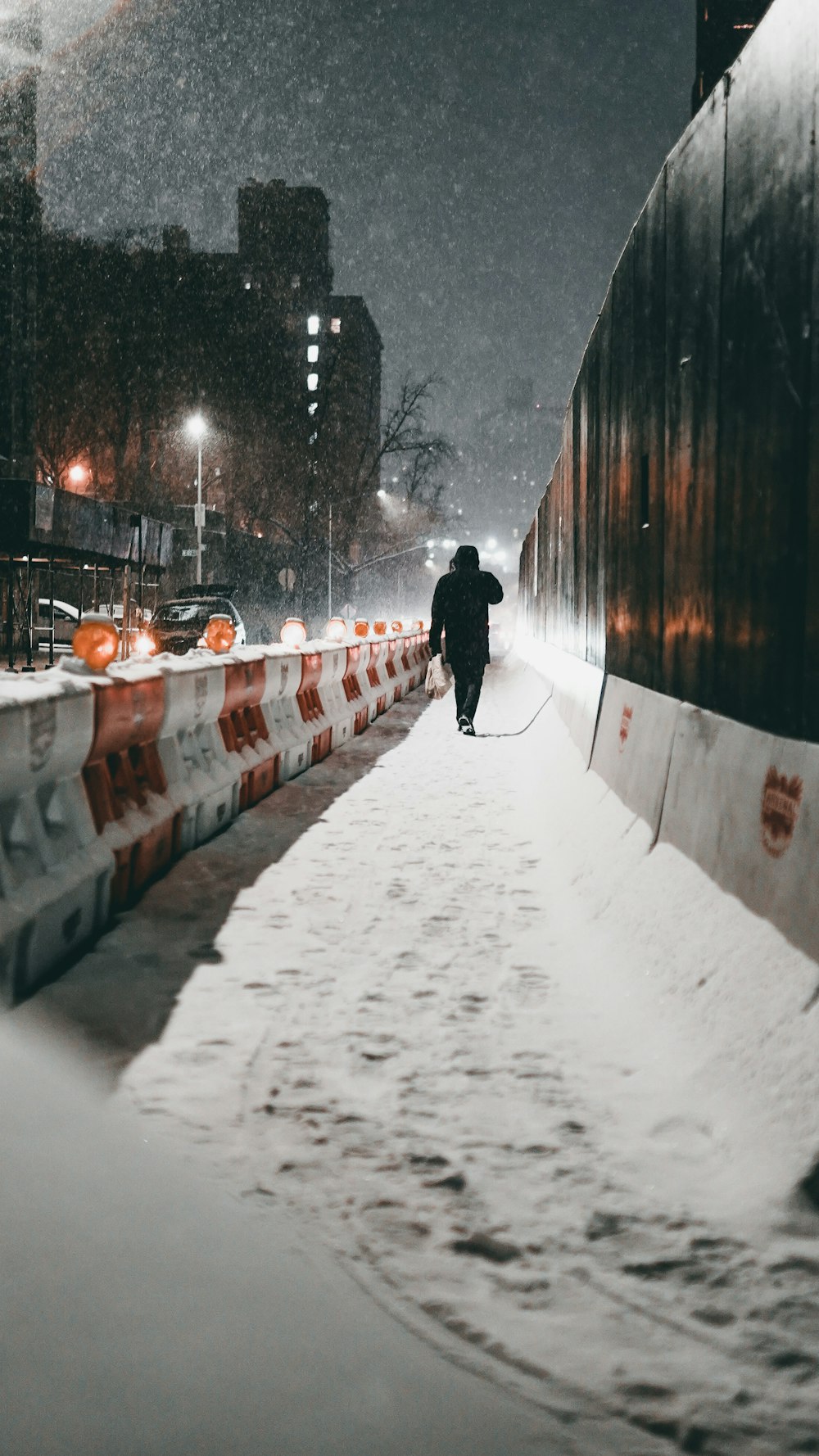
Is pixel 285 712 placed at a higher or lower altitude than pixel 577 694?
lower

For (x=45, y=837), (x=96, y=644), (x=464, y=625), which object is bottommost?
(x=45, y=837)

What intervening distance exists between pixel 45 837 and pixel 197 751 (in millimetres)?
2958

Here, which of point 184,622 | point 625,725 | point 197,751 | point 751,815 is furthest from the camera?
point 184,622

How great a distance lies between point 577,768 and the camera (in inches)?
378

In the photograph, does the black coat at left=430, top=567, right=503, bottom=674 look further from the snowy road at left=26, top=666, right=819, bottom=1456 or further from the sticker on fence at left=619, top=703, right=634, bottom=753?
the snowy road at left=26, top=666, right=819, bottom=1456

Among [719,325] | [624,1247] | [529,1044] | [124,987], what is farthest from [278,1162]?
[719,325]

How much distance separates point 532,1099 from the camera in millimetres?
3803

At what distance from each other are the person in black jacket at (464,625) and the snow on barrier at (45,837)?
1017 cm

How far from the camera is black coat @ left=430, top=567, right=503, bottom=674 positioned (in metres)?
15.8

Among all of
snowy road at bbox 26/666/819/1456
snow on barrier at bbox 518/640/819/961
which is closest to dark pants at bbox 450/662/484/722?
snow on barrier at bbox 518/640/819/961

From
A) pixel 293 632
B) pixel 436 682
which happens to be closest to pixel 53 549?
pixel 436 682

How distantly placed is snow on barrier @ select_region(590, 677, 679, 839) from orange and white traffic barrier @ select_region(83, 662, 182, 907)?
2.46 meters

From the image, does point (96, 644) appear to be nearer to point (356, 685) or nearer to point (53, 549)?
point (356, 685)

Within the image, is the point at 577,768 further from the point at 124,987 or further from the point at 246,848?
the point at 124,987
